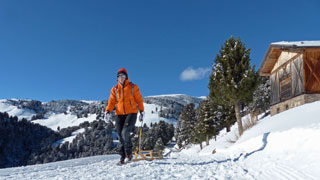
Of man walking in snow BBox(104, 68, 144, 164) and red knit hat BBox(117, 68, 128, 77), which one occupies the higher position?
red knit hat BBox(117, 68, 128, 77)

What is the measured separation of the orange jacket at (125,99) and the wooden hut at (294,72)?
12956mm

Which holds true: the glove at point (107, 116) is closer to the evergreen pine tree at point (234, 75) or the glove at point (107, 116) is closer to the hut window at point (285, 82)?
the evergreen pine tree at point (234, 75)

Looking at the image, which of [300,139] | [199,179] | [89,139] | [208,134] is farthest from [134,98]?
[89,139]

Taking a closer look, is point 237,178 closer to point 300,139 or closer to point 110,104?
point 300,139

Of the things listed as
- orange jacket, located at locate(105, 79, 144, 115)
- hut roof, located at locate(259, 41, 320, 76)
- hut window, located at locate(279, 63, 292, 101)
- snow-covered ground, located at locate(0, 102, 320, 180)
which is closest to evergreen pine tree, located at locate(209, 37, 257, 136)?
hut roof, located at locate(259, 41, 320, 76)

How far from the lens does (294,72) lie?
15.9m

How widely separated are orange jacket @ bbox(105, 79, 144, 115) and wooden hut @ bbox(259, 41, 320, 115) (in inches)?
510

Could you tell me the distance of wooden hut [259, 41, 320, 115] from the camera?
47.8 feet

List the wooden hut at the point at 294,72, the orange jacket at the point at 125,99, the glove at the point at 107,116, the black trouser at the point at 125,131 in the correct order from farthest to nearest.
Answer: the wooden hut at the point at 294,72 < the glove at the point at 107,116 < the orange jacket at the point at 125,99 < the black trouser at the point at 125,131

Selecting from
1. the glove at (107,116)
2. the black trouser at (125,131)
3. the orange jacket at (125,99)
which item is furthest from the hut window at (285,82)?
the glove at (107,116)

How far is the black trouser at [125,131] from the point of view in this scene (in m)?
5.88

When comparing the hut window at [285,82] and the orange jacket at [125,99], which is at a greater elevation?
the hut window at [285,82]

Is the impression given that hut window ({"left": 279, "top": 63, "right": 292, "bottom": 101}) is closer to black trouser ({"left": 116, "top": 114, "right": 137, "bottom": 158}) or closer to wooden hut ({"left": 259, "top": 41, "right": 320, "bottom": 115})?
wooden hut ({"left": 259, "top": 41, "right": 320, "bottom": 115})

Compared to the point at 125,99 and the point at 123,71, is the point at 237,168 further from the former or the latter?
the point at 123,71
